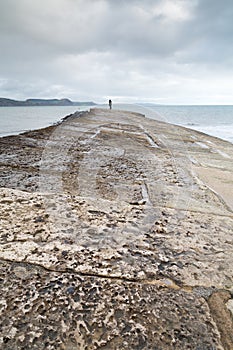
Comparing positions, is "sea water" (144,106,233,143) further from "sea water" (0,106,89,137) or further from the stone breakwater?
the stone breakwater

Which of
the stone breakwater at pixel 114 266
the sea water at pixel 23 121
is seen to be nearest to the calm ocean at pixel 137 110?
the sea water at pixel 23 121

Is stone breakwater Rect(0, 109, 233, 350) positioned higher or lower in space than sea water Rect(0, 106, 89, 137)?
higher

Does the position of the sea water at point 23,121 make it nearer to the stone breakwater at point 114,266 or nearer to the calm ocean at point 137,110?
the calm ocean at point 137,110

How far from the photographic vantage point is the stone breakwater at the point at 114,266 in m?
0.98

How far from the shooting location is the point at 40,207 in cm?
204

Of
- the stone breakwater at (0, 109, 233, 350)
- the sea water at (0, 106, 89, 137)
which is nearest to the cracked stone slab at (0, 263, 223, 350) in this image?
the stone breakwater at (0, 109, 233, 350)

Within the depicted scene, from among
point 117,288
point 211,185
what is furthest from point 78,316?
point 211,185

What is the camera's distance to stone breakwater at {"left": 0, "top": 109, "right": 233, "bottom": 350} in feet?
3.23

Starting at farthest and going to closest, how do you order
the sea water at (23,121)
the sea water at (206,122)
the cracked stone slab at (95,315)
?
the sea water at (206,122) → the sea water at (23,121) → the cracked stone slab at (95,315)

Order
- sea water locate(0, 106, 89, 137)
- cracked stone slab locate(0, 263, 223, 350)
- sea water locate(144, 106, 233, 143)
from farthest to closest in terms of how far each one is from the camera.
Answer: sea water locate(144, 106, 233, 143) < sea water locate(0, 106, 89, 137) < cracked stone slab locate(0, 263, 223, 350)

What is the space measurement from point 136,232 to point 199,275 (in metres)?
0.53

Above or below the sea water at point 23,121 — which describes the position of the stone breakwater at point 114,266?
above

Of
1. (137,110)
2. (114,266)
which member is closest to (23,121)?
(137,110)

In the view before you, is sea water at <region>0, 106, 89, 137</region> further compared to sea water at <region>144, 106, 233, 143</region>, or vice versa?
sea water at <region>144, 106, 233, 143</region>
